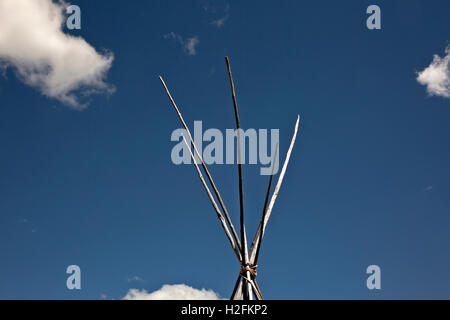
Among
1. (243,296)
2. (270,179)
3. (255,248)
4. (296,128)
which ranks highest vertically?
(296,128)

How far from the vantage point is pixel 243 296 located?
3.91m

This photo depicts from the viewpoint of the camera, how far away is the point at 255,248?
4.41 m

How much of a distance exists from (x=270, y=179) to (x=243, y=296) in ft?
4.68
